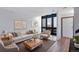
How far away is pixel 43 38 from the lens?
2.04 metres

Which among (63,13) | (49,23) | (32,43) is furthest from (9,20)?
(63,13)

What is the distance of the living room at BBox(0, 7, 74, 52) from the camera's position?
1.98 meters

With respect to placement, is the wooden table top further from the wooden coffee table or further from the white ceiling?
the white ceiling

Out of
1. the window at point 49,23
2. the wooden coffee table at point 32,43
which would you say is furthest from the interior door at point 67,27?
the wooden coffee table at point 32,43

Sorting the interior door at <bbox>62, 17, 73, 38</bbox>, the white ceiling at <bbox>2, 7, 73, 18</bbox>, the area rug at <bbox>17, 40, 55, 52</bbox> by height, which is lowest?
the area rug at <bbox>17, 40, 55, 52</bbox>

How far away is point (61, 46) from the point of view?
2.00 metres

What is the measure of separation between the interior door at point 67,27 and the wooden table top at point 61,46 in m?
0.09

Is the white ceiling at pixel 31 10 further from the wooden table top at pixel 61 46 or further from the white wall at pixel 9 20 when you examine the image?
the wooden table top at pixel 61 46

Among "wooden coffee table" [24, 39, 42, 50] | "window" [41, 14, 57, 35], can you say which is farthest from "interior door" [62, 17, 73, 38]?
"wooden coffee table" [24, 39, 42, 50]

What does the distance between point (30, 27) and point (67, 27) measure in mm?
643

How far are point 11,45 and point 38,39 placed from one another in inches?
18.2

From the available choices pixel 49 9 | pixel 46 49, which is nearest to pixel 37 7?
pixel 49 9

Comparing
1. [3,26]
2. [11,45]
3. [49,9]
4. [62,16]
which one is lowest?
[11,45]
